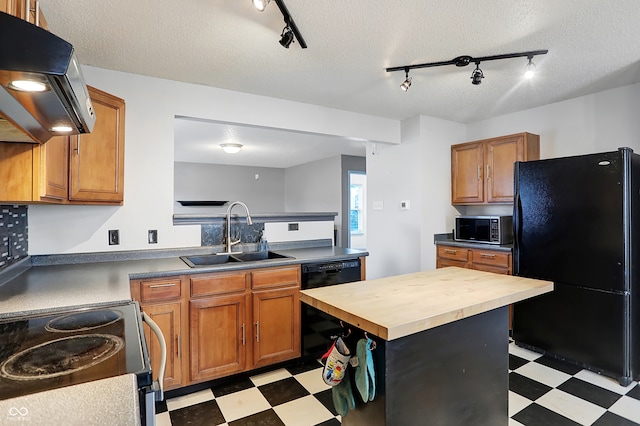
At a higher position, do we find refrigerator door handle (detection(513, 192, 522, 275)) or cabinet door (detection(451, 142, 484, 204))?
cabinet door (detection(451, 142, 484, 204))

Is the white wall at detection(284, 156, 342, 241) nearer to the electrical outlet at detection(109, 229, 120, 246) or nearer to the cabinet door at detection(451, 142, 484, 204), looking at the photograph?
the cabinet door at detection(451, 142, 484, 204)

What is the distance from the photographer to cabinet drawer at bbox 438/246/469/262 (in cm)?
351

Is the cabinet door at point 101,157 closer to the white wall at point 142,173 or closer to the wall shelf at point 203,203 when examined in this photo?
the white wall at point 142,173

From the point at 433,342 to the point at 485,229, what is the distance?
239 centimetres

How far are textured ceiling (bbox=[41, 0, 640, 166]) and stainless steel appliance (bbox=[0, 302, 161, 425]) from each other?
153 centimetres

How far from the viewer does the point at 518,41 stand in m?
2.11

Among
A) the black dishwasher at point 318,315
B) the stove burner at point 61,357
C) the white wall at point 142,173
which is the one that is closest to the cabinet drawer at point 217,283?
the black dishwasher at point 318,315

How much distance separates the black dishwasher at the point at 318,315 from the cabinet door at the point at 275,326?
0.23 ft

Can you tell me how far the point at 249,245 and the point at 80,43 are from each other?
182 centimetres

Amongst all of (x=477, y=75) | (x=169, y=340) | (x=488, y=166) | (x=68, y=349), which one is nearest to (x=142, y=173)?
(x=169, y=340)

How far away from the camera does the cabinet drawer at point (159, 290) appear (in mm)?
2037

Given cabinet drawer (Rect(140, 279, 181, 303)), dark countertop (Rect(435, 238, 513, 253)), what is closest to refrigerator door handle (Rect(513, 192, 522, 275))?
dark countertop (Rect(435, 238, 513, 253))

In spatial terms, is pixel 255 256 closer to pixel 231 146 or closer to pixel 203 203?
pixel 231 146

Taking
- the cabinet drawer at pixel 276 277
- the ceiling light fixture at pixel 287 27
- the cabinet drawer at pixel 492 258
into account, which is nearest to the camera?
the ceiling light fixture at pixel 287 27
